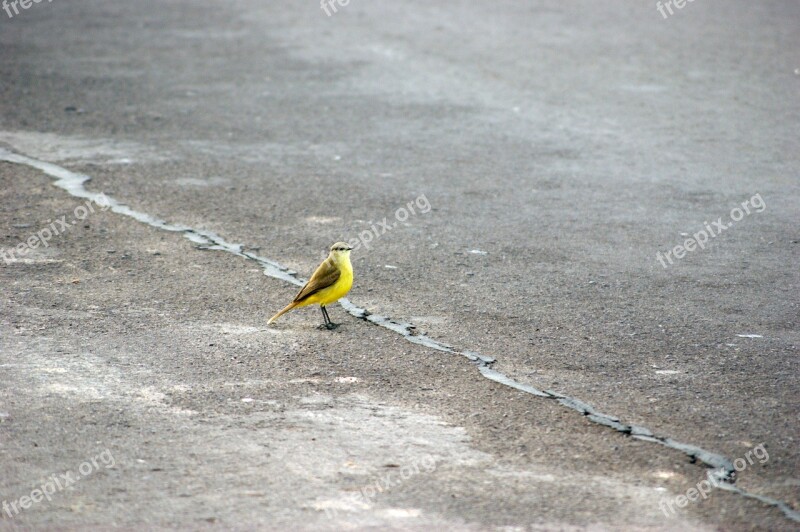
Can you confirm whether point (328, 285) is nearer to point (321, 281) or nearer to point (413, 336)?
point (321, 281)

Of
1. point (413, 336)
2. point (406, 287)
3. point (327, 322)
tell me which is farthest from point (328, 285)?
point (406, 287)

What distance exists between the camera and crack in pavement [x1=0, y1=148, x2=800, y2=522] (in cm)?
499

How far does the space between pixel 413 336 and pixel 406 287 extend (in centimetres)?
96

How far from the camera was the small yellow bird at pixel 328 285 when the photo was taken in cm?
681

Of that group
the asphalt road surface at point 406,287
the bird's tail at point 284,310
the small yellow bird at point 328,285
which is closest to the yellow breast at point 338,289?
the small yellow bird at point 328,285

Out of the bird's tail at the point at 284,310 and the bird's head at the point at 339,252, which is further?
the bird's head at the point at 339,252

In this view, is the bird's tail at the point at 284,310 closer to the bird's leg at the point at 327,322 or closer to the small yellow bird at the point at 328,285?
the small yellow bird at the point at 328,285

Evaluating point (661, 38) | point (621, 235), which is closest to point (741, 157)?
point (621, 235)

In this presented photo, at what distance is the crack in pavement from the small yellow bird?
0.29m

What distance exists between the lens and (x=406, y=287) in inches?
299

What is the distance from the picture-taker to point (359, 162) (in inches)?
420

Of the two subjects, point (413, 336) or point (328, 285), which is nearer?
point (413, 336)

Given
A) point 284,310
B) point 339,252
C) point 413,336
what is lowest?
point 413,336

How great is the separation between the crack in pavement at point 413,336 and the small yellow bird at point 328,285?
29cm
